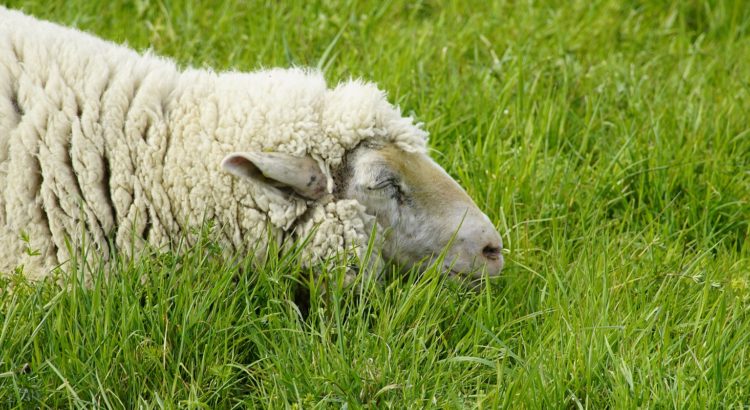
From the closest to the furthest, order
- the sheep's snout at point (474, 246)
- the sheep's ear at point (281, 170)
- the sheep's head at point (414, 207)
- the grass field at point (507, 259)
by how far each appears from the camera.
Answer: the grass field at point (507, 259)
the sheep's ear at point (281, 170)
the sheep's head at point (414, 207)
the sheep's snout at point (474, 246)

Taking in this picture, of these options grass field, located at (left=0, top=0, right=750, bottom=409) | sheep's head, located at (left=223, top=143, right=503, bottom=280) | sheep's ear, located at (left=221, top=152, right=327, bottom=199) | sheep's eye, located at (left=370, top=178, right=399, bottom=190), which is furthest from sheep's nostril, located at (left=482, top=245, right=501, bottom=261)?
sheep's ear, located at (left=221, top=152, right=327, bottom=199)

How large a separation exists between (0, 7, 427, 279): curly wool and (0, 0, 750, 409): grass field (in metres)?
0.16

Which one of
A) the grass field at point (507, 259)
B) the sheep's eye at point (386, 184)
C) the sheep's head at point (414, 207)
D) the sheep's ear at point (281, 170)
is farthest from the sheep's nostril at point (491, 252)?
the sheep's ear at point (281, 170)

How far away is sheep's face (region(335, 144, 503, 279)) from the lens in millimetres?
3939

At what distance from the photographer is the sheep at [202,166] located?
3711mm

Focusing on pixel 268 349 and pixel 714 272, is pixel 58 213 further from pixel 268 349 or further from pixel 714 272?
pixel 714 272

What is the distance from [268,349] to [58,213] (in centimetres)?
89

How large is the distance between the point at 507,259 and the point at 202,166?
4.71ft

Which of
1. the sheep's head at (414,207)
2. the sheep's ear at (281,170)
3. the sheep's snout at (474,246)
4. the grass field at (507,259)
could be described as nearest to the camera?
the grass field at (507,259)

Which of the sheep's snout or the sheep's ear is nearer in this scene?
the sheep's ear

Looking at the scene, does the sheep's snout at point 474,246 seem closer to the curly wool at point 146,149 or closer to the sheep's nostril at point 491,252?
the sheep's nostril at point 491,252

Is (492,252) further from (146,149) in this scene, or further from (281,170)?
(146,149)

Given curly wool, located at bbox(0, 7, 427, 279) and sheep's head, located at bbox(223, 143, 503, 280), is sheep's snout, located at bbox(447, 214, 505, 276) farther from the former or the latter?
curly wool, located at bbox(0, 7, 427, 279)

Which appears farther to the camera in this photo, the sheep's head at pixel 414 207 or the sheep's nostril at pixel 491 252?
the sheep's nostril at pixel 491 252
